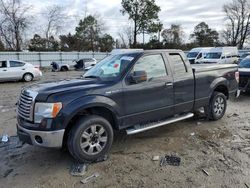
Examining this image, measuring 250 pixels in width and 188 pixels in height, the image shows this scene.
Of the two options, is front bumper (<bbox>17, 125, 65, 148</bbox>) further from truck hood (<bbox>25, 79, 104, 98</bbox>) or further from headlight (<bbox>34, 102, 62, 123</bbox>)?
truck hood (<bbox>25, 79, 104, 98</bbox>)

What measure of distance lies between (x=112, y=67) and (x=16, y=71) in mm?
13000

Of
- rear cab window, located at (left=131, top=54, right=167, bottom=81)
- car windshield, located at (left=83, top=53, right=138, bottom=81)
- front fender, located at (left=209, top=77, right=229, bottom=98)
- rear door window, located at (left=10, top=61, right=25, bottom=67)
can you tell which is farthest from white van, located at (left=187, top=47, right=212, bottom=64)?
car windshield, located at (left=83, top=53, right=138, bottom=81)

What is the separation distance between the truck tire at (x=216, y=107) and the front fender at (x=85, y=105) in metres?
2.93

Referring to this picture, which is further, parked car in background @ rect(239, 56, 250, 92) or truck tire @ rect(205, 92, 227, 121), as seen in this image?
parked car in background @ rect(239, 56, 250, 92)

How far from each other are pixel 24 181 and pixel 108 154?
4.83 ft

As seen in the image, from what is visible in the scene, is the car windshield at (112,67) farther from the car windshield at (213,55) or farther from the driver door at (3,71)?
the car windshield at (213,55)

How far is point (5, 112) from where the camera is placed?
7922mm

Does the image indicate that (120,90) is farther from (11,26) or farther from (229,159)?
(11,26)

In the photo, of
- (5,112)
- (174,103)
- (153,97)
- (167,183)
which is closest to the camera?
(167,183)

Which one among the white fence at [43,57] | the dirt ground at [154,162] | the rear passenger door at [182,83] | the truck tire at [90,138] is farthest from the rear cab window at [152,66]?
the white fence at [43,57]

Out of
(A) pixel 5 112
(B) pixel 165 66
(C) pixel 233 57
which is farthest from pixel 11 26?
(B) pixel 165 66

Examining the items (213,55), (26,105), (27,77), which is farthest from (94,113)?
(213,55)

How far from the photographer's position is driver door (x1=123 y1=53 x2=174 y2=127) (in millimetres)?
4566

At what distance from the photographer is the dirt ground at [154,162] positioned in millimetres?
3609
